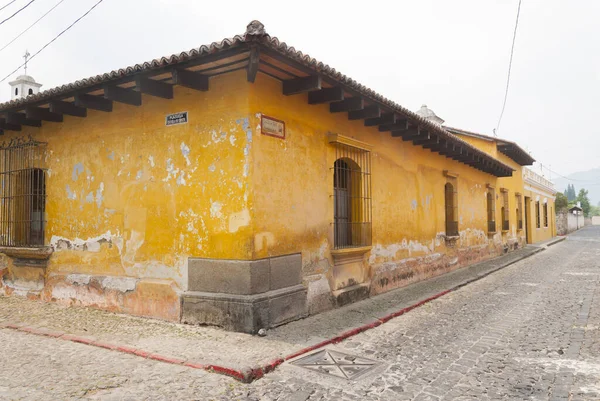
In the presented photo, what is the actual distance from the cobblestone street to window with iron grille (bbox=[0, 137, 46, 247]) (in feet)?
9.54

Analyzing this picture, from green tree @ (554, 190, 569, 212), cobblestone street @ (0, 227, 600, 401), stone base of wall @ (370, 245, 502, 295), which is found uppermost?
green tree @ (554, 190, 569, 212)

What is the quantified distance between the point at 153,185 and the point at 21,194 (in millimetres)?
Answer: 3808

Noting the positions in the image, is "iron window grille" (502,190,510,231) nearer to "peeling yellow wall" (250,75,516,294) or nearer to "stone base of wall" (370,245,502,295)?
"stone base of wall" (370,245,502,295)

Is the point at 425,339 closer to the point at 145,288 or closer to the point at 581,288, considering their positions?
the point at 145,288

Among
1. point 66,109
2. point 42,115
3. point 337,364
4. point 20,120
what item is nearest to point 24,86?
point 20,120

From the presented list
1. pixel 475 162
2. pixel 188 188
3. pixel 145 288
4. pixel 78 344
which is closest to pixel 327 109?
pixel 188 188

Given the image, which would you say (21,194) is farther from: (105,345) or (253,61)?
(253,61)

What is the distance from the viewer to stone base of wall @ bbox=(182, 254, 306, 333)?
530 centimetres

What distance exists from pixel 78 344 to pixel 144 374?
1570 mm

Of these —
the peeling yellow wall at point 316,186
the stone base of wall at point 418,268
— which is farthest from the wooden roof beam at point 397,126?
the stone base of wall at point 418,268

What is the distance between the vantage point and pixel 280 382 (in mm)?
3934

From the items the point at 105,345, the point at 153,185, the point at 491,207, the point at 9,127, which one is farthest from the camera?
the point at 491,207

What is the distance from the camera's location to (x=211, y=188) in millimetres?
5719

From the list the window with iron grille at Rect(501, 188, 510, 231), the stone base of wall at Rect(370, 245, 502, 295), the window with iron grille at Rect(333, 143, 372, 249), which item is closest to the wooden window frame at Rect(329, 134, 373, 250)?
the window with iron grille at Rect(333, 143, 372, 249)
